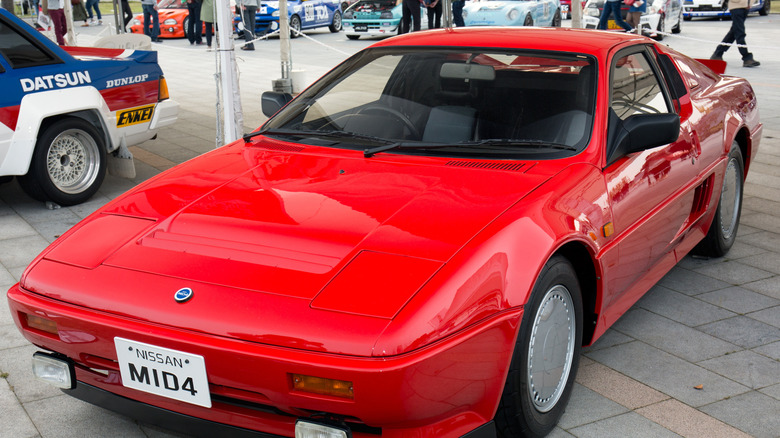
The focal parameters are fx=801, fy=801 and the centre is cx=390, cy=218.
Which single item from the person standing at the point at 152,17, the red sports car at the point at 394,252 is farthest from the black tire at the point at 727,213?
the person standing at the point at 152,17

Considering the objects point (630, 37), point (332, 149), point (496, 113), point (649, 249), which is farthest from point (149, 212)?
point (630, 37)

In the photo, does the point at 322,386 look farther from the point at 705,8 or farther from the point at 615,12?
the point at 705,8

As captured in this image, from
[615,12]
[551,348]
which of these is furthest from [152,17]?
[551,348]

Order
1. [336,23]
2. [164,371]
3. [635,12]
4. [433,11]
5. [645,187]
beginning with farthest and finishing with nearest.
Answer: [336,23] < [433,11] < [635,12] < [645,187] < [164,371]

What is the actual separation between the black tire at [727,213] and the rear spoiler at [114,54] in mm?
4445

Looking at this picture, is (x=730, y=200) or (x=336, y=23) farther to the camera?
(x=336, y=23)

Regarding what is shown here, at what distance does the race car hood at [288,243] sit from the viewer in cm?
222

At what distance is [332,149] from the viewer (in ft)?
10.8

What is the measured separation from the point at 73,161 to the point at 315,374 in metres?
4.56

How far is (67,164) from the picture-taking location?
5973 mm

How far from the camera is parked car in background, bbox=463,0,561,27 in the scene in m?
17.8

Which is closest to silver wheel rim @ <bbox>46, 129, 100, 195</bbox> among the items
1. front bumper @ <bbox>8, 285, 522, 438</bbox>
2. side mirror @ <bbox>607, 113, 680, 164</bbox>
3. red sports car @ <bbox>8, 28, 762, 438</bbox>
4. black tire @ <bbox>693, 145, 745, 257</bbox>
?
red sports car @ <bbox>8, 28, 762, 438</bbox>

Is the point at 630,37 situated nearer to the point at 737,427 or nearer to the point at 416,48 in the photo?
the point at 416,48

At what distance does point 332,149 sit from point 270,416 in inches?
52.3
